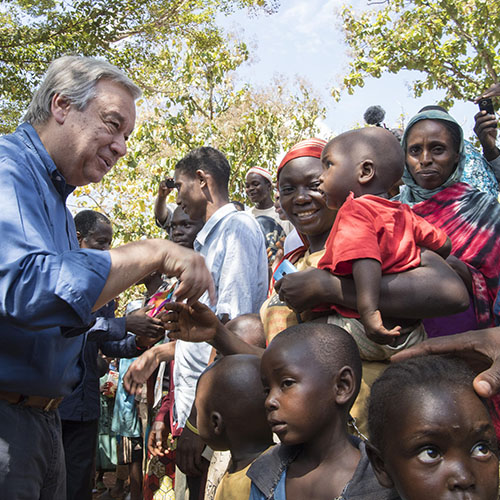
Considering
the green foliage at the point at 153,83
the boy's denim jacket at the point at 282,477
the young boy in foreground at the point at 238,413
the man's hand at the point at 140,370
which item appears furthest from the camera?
the green foliage at the point at 153,83

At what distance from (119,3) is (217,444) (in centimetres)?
1130

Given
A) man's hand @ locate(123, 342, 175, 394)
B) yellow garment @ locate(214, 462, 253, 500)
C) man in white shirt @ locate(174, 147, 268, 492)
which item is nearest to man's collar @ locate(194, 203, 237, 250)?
man in white shirt @ locate(174, 147, 268, 492)

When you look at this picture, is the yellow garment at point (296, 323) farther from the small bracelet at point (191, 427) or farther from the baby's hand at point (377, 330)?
the small bracelet at point (191, 427)

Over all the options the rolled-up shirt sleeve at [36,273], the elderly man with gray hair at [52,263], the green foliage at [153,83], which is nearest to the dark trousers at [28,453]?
the elderly man with gray hair at [52,263]

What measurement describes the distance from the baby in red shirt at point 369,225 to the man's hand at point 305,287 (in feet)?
0.21

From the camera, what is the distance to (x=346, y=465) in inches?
80.0

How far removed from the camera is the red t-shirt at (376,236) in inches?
87.0

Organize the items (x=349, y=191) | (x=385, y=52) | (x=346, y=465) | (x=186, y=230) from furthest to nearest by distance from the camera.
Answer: (x=385, y=52), (x=186, y=230), (x=349, y=191), (x=346, y=465)

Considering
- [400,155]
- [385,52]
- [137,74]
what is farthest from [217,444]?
[137,74]

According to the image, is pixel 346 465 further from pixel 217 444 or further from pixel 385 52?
pixel 385 52

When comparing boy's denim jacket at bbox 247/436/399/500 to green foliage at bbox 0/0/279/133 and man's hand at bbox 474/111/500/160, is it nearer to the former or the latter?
man's hand at bbox 474/111/500/160

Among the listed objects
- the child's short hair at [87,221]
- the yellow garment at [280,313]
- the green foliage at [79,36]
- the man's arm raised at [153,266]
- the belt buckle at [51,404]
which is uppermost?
the green foliage at [79,36]

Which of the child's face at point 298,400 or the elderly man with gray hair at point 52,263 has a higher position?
the elderly man with gray hair at point 52,263

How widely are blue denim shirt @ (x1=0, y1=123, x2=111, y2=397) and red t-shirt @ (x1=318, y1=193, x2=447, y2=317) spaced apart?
0.87 meters
